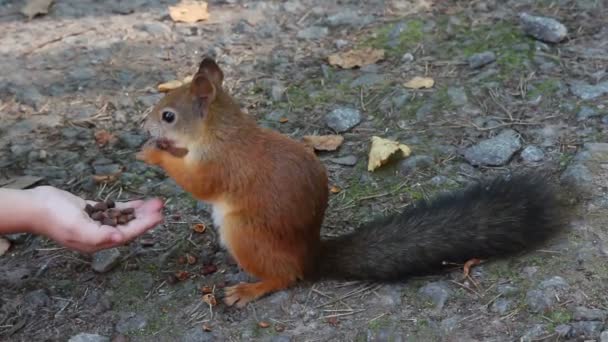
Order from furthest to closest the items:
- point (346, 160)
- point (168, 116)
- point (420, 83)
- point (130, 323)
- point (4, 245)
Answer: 1. point (420, 83)
2. point (346, 160)
3. point (4, 245)
4. point (168, 116)
5. point (130, 323)

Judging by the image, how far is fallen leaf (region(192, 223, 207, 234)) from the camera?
2277 millimetres

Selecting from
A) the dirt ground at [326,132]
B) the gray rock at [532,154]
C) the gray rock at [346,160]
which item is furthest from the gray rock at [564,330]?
the gray rock at [346,160]

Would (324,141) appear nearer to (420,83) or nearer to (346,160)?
(346,160)

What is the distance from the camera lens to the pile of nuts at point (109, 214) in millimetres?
2035

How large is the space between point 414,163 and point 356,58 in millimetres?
673

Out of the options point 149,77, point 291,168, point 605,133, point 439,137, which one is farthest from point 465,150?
point 149,77

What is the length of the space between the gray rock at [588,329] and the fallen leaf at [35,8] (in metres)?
2.26

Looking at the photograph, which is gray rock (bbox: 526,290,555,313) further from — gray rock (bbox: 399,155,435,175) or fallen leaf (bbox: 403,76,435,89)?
fallen leaf (bbox: 403,76,435,89)

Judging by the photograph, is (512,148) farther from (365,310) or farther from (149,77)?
(149,77)

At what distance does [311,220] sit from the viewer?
195cm

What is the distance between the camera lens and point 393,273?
1.95 meters

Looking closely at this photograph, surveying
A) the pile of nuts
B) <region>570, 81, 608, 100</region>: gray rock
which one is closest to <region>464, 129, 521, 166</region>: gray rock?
<region>570, 81, 608, 100</region>: gray rock


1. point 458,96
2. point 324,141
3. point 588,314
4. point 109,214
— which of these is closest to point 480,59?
point 458,96

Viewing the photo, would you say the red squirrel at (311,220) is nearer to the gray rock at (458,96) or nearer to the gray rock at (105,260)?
the gray rock at (105,260)
